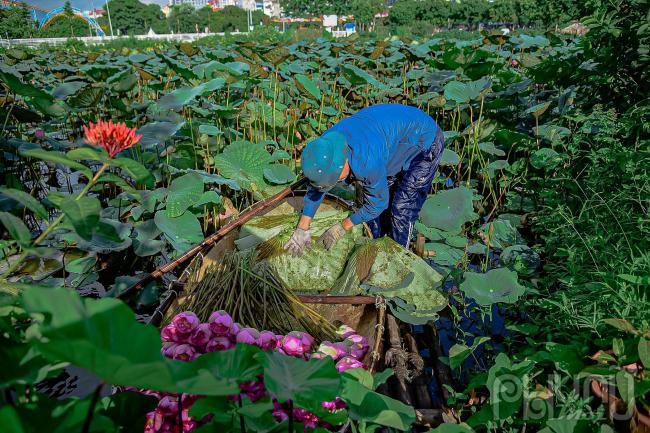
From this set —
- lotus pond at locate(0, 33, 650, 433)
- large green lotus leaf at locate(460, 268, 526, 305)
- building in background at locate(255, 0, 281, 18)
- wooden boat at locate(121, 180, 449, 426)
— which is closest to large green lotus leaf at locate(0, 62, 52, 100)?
lotus pond at locate(0, 33, 650, 433)

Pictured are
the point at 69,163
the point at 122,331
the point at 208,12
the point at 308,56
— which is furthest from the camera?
the point at 208,12

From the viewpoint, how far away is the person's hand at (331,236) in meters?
2.70

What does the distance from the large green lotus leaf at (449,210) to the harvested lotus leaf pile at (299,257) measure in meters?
0.66

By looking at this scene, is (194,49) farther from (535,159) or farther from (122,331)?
(122,331)

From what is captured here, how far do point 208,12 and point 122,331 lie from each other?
78.2 meters

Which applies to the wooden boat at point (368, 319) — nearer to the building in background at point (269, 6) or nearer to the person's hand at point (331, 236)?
the person's hand at point (331, 236)

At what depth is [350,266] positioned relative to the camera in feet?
8.45

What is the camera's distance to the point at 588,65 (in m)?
4.16

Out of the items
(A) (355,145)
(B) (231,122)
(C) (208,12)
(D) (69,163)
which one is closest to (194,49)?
(B) (231,122)

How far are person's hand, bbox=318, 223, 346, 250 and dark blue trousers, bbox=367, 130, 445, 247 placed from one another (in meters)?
0.53

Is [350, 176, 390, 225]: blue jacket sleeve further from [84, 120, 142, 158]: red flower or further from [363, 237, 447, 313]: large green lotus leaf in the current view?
[84, 120, 142, 158]: red flower

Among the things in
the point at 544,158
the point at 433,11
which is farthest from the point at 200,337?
the point at 433,11

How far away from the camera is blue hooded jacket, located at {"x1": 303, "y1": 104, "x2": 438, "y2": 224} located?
8.11 feet

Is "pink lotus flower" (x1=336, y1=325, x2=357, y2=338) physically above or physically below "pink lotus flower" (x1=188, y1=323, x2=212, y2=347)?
below
